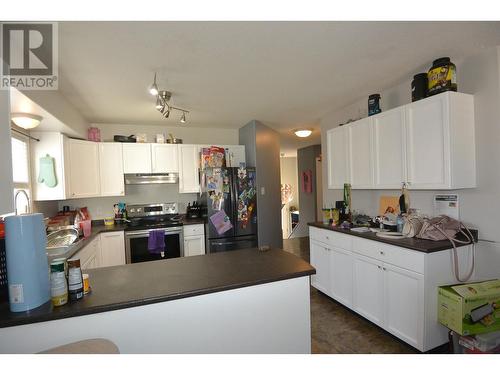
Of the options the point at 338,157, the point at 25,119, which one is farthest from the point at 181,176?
the point at 338,157

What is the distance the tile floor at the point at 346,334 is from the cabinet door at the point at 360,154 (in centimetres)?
133

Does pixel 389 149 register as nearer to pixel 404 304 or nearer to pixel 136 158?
pixel 404 304

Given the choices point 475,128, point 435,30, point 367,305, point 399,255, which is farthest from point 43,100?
point 475,128

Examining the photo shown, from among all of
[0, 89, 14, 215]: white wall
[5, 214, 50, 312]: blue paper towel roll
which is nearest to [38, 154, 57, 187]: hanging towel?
[0, 89, 14, 215]: white wall

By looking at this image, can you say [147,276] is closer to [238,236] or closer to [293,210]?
[238,236]

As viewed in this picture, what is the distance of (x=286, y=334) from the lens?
1.42 meters

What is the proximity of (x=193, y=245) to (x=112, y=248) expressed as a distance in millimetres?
1013

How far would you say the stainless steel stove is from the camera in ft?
10.4

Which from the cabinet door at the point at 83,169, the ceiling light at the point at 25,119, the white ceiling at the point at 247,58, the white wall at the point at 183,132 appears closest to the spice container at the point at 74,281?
the white ceiling at the point at 247,58

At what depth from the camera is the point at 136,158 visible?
3551 mm

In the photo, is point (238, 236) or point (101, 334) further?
point (238, 236)

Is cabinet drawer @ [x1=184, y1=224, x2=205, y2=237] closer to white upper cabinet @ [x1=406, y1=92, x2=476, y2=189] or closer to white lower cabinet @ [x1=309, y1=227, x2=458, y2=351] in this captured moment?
white lower cabinet @ [x1=309, y1=227, x2=458, y2=351]

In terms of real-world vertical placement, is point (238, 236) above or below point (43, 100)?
below

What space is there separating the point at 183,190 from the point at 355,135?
98.1 inches
